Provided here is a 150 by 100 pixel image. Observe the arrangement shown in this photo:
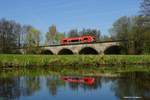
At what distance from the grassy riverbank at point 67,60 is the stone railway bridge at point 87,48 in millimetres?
17222

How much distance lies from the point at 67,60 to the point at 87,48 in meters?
32.4

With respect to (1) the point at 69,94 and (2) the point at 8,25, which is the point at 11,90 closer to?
(1) the point at 69,94

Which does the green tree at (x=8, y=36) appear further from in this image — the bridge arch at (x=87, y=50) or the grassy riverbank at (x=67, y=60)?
the grassy riverbank at (x=67, y=60)

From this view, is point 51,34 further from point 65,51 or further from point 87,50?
point 87,50

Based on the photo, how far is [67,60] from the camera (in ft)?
188

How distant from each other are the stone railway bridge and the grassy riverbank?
17.2m

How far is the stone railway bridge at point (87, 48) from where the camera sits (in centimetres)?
8219

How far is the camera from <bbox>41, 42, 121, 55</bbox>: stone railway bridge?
82.2m

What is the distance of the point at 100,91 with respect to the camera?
23531 millimetres

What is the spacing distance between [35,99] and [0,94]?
8.81 feet

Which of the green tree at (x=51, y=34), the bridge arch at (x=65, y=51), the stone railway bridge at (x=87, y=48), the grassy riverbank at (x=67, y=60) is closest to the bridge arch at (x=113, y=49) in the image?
the stone railway bridge at (x=87, y=48)

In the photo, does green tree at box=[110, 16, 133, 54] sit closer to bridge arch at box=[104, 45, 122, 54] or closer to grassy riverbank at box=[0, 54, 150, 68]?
bridge arch at box=[104, 45, 122, 54]

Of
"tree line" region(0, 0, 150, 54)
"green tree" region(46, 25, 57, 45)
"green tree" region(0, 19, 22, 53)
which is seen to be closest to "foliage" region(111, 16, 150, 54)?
"tree line" region(0, 0, 150, 54)

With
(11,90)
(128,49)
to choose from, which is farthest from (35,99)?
(128,49)
